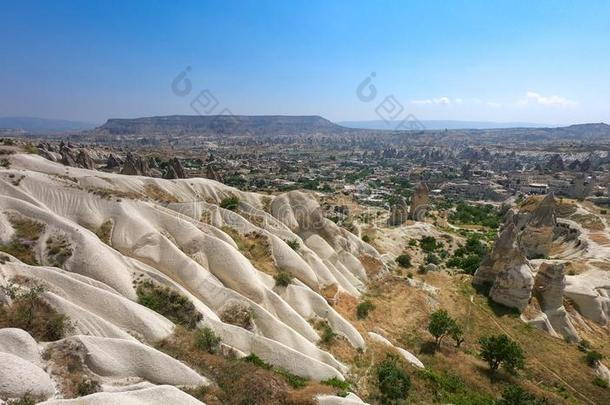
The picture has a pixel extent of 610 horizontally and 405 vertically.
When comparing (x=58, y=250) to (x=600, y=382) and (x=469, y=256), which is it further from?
(x=469, y=256)

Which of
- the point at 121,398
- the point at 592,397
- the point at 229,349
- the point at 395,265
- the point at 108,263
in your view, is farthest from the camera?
the point at 395,265

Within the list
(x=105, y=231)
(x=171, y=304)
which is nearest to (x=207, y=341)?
(x=171, y=304)

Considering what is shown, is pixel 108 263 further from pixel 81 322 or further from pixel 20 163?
pixel 20 163

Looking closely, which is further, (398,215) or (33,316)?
(398,215)

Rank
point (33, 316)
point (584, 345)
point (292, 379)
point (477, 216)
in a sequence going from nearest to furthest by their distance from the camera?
point (33, 316), point (292, 379), point (584, 345), point (477, 216)

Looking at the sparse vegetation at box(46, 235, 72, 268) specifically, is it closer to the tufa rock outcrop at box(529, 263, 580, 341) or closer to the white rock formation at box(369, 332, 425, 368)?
the white rock formation at box(369, 332, 425, 368)

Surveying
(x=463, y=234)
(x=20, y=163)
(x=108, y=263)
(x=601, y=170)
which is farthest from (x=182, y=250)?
(x=601, y=170)

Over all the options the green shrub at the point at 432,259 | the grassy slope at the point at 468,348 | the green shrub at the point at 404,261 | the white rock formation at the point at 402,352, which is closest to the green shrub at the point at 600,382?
the grassy slope at the point at 468,348
